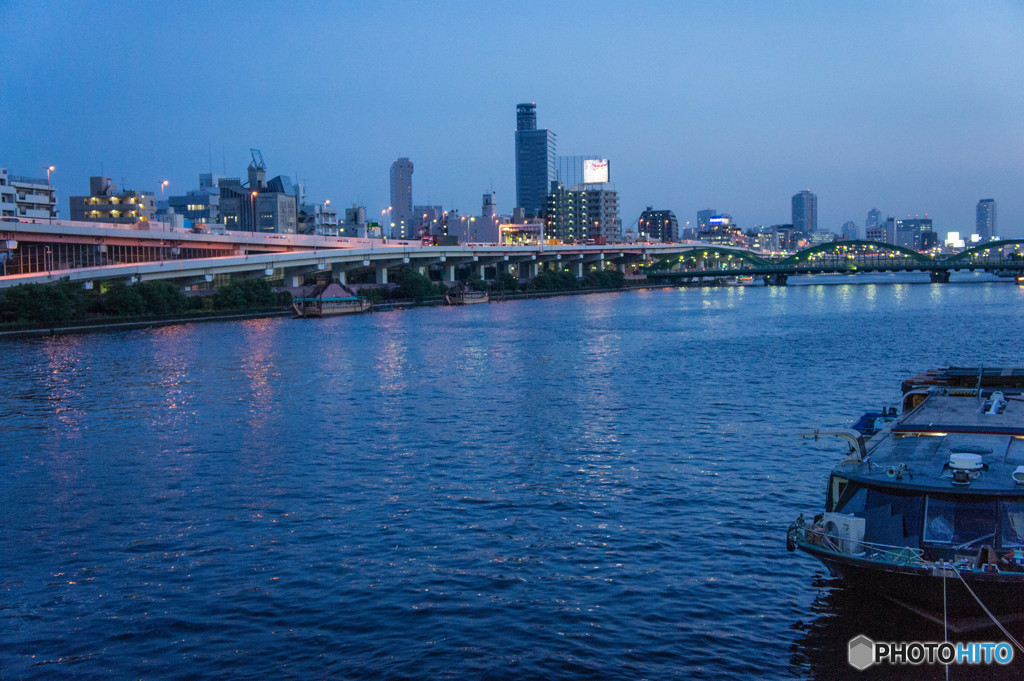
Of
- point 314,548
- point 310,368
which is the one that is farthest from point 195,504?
point 310,368

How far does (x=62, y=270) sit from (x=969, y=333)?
61.2m

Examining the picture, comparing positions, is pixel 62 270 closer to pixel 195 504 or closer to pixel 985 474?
pixel 195 504

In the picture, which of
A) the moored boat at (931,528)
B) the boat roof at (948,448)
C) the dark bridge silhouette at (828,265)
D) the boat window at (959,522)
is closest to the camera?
the moored boat at (931,528)

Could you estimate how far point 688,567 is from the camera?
12.8 m

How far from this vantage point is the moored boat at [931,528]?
9.48 m

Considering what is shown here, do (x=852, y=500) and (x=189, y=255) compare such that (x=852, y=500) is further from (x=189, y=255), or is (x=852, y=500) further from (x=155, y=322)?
(x=189, y=255)

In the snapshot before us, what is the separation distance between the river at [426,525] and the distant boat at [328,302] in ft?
130

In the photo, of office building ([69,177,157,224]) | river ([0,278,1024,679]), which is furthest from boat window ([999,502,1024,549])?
office building ([69,177,157,224])

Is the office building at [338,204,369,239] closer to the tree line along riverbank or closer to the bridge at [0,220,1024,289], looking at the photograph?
the bridge at [0,220,1024,289]

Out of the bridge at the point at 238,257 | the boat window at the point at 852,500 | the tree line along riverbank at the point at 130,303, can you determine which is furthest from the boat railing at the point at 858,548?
the bridge at the point at 238,257

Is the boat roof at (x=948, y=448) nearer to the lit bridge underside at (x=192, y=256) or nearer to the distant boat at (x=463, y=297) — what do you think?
the lit bridge underside at (x=192, y=256)

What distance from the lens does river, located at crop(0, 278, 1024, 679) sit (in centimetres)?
1037

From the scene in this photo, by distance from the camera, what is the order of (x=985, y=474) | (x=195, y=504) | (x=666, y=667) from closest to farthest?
(x=666, y=667), (x=985, y=474), (x=195, y=504)

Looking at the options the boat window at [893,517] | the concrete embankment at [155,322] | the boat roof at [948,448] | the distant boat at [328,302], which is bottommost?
the boat window at [893,517]
